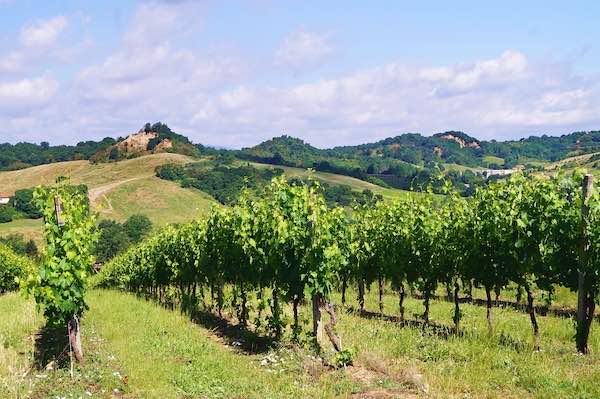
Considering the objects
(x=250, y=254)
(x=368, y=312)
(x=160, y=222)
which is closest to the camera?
(x=250, y=254)

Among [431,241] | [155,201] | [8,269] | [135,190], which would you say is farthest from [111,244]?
[431,241]

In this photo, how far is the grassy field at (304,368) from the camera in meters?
8.77

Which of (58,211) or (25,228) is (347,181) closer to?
(25,228)

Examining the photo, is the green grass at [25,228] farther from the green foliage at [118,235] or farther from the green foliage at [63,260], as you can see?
the green foliage at [63,260]

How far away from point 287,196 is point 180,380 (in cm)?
502

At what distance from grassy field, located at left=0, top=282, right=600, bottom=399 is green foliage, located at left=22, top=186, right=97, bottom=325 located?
1.28 metres

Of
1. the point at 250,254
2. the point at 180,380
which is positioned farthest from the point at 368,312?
the point at 180,380

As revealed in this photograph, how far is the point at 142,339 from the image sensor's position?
13641mm

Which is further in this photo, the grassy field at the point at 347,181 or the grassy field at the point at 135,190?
the grassy field at the point at 347,181

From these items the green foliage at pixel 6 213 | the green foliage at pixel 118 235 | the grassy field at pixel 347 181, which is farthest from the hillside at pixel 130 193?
the grassy field at pixel 347 181

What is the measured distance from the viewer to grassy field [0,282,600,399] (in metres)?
8.77

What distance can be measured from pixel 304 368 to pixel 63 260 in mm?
5525

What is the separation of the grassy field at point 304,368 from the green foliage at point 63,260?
1283 millimetres

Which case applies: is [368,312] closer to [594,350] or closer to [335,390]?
[594,350]
